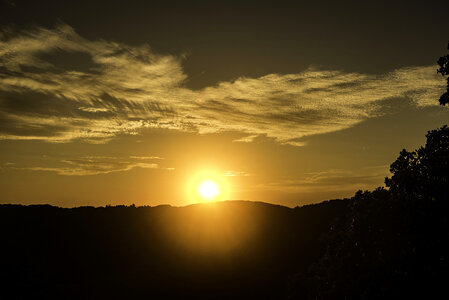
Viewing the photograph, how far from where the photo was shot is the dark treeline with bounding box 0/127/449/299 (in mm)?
17031

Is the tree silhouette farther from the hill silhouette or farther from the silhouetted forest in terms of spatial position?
the hill silhouette

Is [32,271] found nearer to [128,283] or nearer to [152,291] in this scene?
[128,283]

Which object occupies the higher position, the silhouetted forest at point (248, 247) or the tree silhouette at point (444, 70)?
the tree silhouette at point (444, 70)

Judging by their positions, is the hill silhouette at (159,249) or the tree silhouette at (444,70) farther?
the hill silhouette at (159,249)

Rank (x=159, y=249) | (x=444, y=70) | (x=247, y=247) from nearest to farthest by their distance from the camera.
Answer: (x=444, y=70)
(x=159, y=249)
(x=247, y=247)

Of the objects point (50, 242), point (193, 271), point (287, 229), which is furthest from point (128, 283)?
point (287, 229)

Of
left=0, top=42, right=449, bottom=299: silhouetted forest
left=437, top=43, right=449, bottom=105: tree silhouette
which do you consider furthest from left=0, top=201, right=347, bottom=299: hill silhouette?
left=437, top=43, right=449, bottom=105: tree silhouette

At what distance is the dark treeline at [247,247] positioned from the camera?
55.9 ft

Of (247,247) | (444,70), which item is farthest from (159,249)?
(444,70)

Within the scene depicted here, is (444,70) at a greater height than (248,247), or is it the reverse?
(444,70)

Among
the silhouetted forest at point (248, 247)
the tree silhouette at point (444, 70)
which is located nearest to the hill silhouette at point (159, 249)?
the silhouetted forest at point (248, 247)

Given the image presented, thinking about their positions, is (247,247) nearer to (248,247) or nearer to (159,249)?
(248,247)

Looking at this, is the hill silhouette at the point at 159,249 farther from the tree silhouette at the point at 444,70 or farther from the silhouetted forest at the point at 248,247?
the tree silhouette at the point at 444,70

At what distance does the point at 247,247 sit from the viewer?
6178cm
